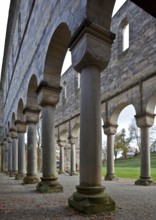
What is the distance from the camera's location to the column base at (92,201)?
4.87m

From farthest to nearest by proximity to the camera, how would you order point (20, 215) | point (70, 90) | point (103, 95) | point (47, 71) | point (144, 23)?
point (70, 90) → point (103, 95) → point (144, 23) → point (47, 71) → point (20, 215)

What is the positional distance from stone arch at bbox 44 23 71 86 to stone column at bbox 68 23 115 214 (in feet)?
7.64

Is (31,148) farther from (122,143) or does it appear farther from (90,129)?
(122,143)

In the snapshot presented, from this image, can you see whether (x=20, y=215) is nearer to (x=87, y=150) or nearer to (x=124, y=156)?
(x=87, y=150)

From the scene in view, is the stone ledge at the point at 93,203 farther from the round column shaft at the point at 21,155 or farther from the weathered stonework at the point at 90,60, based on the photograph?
the round column shaft at the point at 21,155

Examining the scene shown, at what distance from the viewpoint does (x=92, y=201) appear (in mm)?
4934

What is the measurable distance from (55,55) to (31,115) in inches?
138

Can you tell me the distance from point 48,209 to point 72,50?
319 cm

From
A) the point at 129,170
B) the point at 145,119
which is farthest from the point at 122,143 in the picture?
the point at 145,119

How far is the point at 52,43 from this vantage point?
803cm

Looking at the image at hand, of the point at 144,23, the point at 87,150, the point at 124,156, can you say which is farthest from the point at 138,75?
the point at 124,156

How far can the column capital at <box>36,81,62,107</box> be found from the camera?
8.34 m

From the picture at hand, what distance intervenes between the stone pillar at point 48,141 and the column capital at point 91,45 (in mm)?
3019

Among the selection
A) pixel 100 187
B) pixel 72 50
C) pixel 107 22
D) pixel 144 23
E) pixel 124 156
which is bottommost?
pixel 124 156
